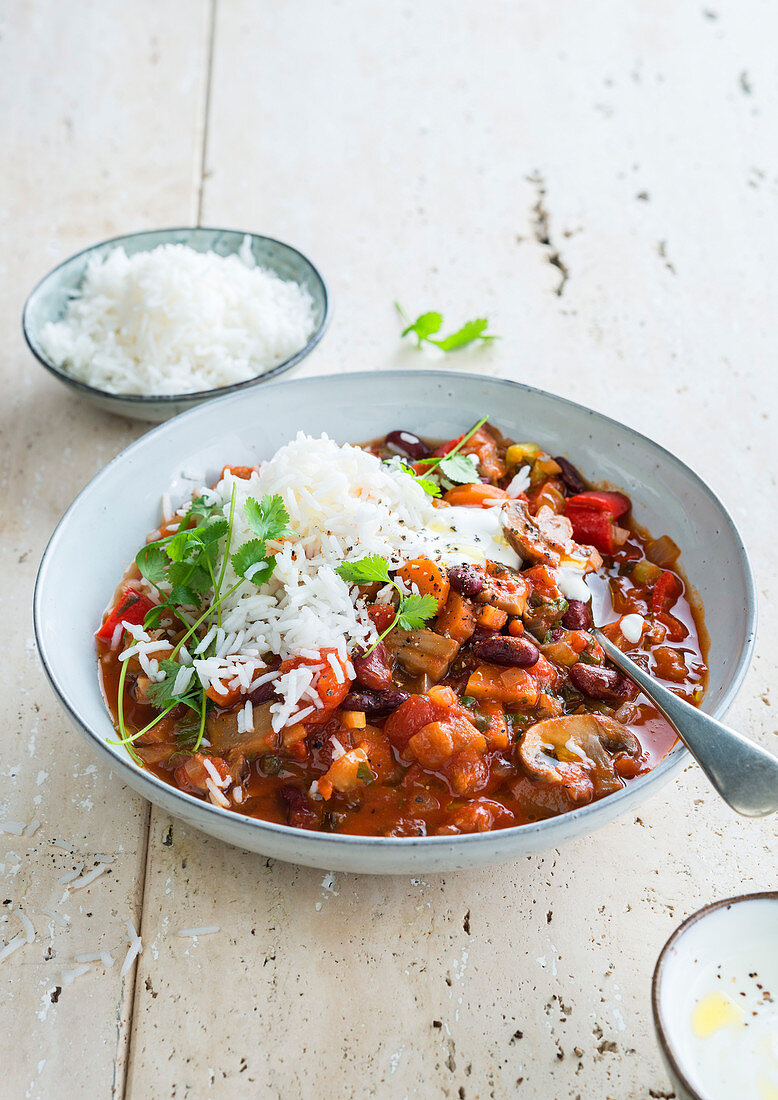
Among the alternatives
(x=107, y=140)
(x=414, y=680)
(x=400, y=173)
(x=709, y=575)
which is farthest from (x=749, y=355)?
(x=107, y=140)

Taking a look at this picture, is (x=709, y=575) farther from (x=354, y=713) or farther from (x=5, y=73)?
(x=5, y=73)

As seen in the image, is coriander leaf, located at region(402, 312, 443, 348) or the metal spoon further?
coriander leaf, located at region(402, 312, 443, 348)

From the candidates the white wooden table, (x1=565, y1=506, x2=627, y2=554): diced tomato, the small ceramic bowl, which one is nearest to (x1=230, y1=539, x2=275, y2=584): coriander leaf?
the white wooden table

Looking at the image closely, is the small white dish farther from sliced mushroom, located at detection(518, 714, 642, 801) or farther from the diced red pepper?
sliced mushroom, located at detection(518, 714, 642, 801)

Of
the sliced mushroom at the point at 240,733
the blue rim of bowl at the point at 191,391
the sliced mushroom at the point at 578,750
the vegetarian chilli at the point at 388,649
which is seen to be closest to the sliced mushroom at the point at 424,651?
the vegetarian chilli at the point at 388,649

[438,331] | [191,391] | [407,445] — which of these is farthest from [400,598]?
[438,331]

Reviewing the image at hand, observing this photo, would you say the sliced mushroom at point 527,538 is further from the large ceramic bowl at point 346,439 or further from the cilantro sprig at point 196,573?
the cilantro sprig at point 196,573

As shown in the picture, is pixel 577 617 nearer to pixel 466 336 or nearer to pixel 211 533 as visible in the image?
pixel 211 533
